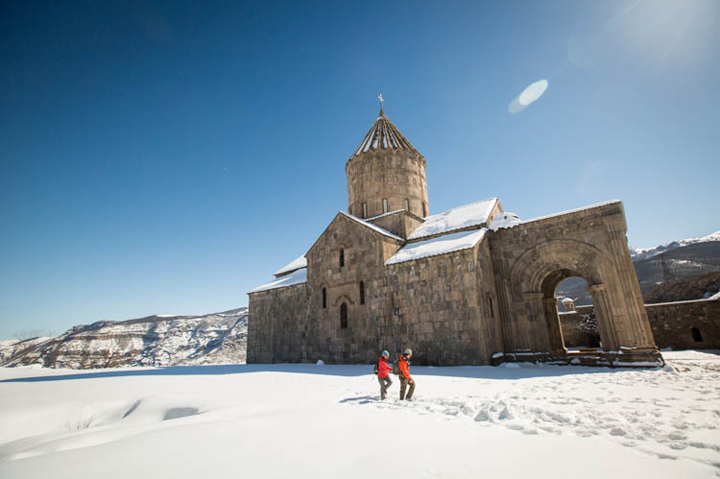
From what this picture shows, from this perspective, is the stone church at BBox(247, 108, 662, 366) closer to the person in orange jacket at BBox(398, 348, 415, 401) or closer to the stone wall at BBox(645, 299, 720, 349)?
the person in orange jacket at BBox(398, 348, 415, 401)

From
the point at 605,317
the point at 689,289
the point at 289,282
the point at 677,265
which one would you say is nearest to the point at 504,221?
the point at 605,317

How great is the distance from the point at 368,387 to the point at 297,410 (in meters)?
3.20

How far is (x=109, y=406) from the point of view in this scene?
20.2ft

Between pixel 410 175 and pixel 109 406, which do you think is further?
pixel 410 175

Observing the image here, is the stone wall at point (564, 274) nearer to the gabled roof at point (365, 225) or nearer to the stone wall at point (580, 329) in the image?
the gabled roof at point (365, 225)

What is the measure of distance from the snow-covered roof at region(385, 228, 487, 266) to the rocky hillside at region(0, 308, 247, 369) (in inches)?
945

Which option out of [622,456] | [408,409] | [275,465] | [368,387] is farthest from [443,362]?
[275,465]

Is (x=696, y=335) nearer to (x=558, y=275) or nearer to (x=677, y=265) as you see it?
(x=558, y=275)

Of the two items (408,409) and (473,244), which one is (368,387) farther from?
(473,244)

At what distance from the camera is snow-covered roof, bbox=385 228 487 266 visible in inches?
527

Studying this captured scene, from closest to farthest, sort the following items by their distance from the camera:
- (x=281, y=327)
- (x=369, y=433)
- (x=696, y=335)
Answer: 1. (x=369, y=433)
2. (x=696, y=335)
3. (x=281, y=327)

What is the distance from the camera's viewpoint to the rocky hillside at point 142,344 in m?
36.2

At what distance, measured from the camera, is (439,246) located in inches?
562

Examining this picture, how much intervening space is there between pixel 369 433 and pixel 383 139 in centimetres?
1825
